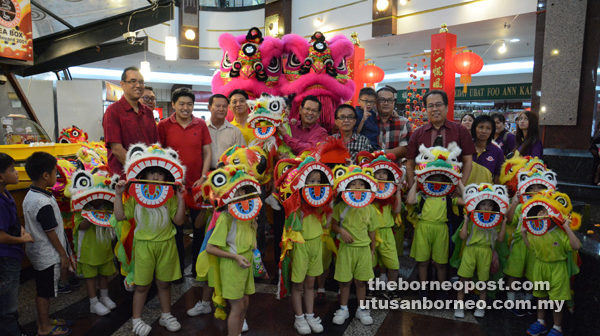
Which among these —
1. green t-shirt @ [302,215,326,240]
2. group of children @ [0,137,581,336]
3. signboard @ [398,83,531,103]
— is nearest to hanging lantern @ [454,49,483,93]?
signboard @ [398,83,531,103]

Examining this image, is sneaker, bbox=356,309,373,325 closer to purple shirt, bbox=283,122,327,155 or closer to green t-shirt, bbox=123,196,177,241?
purple shirt, bbox=283,122,327,155

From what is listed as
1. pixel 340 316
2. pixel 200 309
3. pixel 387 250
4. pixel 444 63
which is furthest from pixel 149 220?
pixel 444 63

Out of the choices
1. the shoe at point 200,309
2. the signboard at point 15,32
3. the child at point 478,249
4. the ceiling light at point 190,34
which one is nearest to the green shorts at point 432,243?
the child at point 478,249

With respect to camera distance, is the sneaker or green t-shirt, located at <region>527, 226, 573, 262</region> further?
the sneaker

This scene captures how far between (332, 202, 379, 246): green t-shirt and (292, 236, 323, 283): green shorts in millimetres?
227

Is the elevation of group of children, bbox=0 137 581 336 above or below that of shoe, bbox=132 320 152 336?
above

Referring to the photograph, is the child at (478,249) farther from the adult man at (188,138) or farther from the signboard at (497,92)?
the signboard at (497,92)

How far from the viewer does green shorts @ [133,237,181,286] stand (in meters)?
2.25

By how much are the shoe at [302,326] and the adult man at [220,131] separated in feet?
4.56

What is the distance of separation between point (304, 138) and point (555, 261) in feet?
6.59

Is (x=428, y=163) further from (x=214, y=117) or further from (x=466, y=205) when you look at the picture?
(x=214, y=117)

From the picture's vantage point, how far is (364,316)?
101 inches

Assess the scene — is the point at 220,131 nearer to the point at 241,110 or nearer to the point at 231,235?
the point at 241,110

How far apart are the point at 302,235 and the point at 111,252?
1.49m
